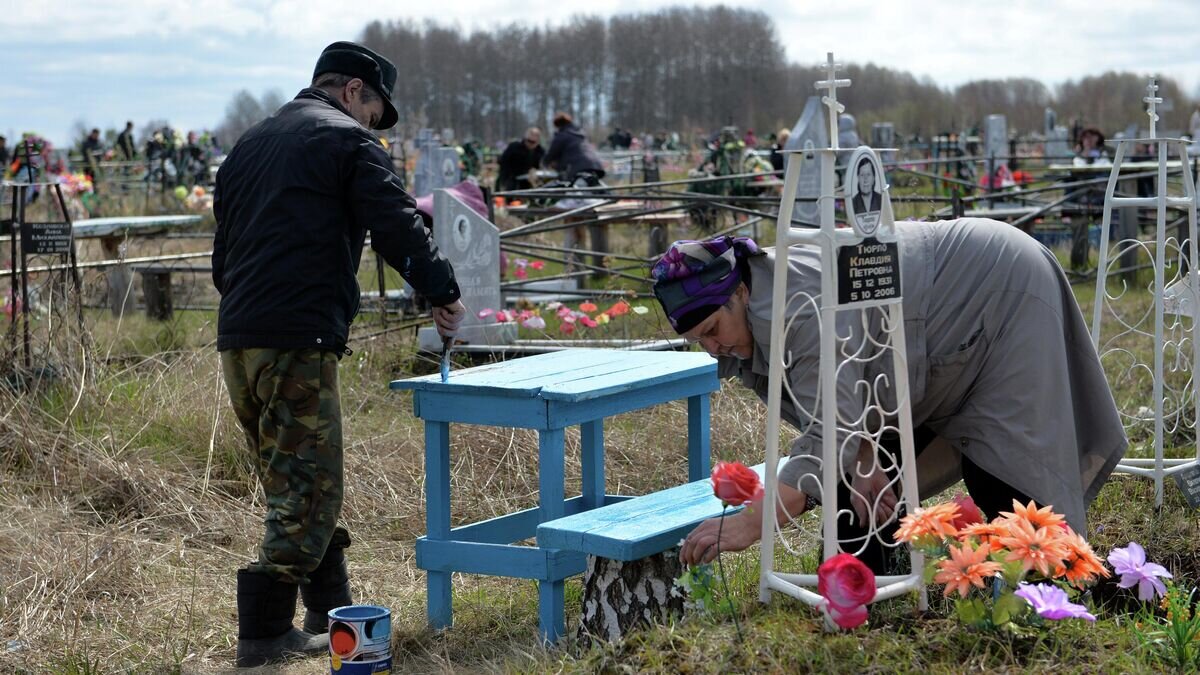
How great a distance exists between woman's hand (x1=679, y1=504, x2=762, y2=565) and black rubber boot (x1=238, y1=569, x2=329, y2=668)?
1433 mm

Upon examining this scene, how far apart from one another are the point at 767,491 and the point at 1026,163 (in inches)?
1084

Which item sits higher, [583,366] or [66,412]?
[583,366]

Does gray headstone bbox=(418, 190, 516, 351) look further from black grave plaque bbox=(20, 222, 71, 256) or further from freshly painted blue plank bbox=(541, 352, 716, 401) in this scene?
freshly painted blue plank bbox=(541, 352, 716, 401)

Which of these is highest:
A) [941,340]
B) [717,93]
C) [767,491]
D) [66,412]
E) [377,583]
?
[717,93]

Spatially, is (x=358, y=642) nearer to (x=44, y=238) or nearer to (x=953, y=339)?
(x=953, y=339)

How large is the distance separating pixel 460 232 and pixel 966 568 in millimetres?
5731

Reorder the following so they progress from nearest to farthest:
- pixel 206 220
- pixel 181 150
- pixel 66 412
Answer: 1. pixel 66 412
2. pixel 206 220
3. pixel 181 150

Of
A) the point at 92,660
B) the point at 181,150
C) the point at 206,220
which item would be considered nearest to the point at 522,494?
the point at 92,660

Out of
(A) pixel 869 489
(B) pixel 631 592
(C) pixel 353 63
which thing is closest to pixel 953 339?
(A) pixel 869 489

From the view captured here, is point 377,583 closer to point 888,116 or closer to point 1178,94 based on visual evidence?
point 888,116

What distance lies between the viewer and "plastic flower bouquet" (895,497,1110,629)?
253cm

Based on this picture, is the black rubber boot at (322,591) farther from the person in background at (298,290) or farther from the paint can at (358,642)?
the paint can at (358,642)

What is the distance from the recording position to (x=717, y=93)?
98625 mm

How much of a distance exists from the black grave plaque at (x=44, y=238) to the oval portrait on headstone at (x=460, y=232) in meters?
2.21
